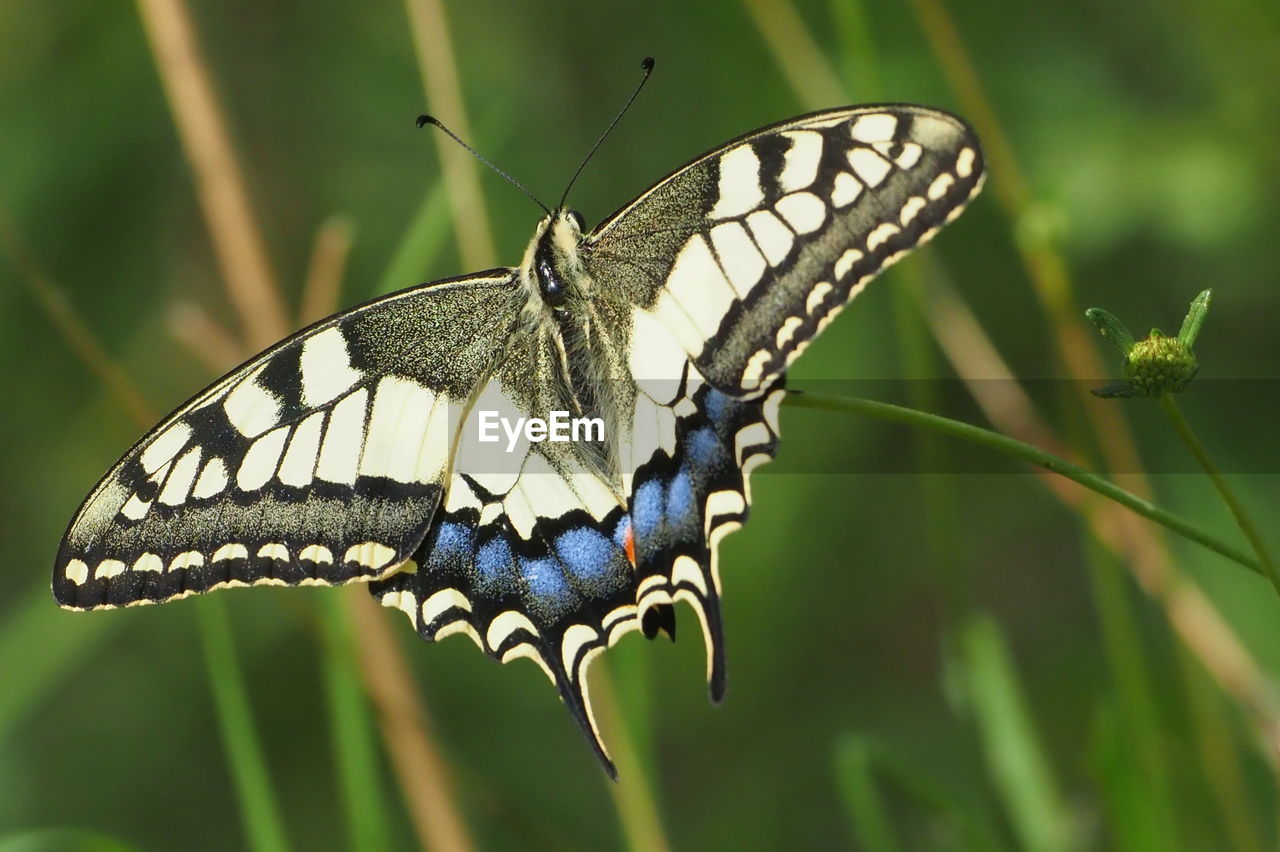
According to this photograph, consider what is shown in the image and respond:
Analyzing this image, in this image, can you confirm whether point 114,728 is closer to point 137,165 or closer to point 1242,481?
point 137,165

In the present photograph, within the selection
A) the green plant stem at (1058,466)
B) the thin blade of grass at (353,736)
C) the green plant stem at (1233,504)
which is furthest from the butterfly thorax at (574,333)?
the green plant stem at (1233,504)

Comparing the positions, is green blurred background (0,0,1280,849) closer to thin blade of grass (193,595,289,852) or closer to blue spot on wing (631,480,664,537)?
thin blade of grass (193,595,289,852)

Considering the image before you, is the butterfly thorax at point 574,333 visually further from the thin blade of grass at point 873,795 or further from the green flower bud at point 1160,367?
the green flower bud at point 1160,367

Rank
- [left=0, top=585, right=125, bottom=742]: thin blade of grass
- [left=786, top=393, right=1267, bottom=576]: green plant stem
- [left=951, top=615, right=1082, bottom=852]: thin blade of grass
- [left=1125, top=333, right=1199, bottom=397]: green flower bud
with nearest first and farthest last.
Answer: [left=786, top=393, right=1267, bottom=576]: green plant stem → [left=1125, top=333, right=1199, bottom=397]: green flower bud → [left=951, top=615, right=1082, bottom=852]: thin blade of grass → [left=0, top=585, right=125, bottom=742]: thin blade of grass

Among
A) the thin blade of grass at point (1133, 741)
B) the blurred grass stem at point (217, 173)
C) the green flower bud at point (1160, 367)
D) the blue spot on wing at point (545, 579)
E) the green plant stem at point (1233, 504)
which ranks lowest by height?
the thin blade of grass at point (1133, 741)

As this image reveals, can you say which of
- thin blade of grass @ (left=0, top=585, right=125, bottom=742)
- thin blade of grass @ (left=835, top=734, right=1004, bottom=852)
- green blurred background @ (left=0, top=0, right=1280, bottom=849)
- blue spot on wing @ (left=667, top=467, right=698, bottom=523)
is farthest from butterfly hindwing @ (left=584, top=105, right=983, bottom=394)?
thin blade of grass @ (left=0, top=585, right=125, bottom=742)

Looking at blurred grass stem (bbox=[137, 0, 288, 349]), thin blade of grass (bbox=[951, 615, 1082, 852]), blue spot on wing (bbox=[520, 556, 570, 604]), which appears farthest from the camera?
blurred grass stem (bbox=[137, 0, 288, 349])

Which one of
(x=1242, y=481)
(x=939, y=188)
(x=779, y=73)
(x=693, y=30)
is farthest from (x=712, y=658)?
(x=693, y=30)
